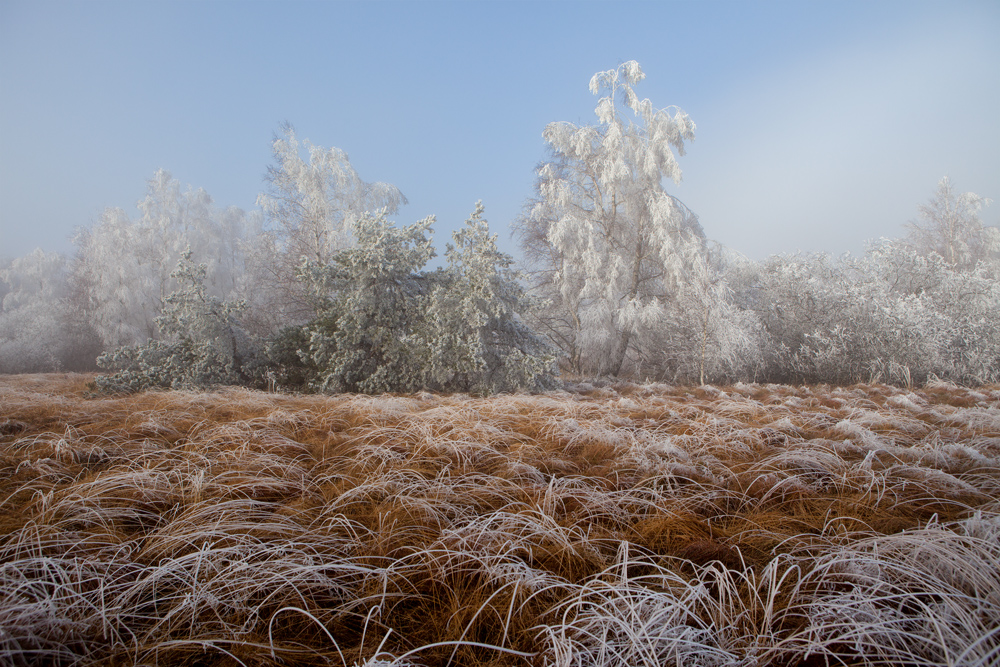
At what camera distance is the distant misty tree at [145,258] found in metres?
15.5

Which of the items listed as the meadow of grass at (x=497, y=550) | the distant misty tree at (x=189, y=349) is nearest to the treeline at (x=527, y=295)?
the distant misty tree at (x=189, y=349)

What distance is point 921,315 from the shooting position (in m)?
9.64

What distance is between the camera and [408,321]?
7.15m

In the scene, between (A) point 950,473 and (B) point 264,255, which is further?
(B) point 264,255

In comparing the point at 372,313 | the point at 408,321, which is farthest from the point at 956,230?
the point at 372,313

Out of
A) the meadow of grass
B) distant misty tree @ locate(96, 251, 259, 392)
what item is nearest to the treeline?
distant misty tree @ locate(96, 251, 259, 392)

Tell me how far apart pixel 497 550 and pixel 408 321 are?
587 cm

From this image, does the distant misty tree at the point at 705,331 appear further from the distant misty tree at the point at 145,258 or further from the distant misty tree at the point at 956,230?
the distant misty tree at the point at 145,258

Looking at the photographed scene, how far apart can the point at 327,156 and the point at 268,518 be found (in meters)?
13.6

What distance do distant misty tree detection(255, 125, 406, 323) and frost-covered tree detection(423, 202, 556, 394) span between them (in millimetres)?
6284

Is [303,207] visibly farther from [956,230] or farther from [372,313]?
[956,230]

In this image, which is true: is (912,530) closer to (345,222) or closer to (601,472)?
(601,472)

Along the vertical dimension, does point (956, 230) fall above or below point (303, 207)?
above

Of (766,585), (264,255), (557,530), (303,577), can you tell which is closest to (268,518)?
(303,577)
